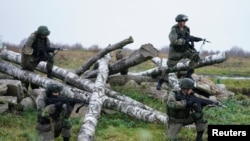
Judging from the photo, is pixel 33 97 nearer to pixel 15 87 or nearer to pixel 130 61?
pixel 15 87

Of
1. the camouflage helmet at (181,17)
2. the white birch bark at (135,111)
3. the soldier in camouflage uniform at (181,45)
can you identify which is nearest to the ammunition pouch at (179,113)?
the white birch bark at (135,111)

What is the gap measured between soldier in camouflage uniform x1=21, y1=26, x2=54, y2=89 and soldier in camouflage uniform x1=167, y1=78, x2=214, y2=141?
531 centimetres

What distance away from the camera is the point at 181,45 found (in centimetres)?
1433

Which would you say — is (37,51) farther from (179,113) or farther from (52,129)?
(179,113)

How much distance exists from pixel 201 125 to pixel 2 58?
926 centimetres

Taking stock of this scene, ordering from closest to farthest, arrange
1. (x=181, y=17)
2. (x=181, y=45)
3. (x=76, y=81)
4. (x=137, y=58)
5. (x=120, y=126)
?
(x=120, y=126), (x=181, y=17), (x=181, y=45), (x=76, y=81), (x=137, y=58)

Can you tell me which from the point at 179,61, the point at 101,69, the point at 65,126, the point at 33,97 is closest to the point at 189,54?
the point at 179,61

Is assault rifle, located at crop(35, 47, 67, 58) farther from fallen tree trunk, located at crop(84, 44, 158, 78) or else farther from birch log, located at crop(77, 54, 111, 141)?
fallen tree trunk, located at crop(84, 44, 158, 78)

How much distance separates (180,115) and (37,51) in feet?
19.2

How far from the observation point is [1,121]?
1176 centimetres

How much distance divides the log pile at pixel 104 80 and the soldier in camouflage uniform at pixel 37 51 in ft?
1.09

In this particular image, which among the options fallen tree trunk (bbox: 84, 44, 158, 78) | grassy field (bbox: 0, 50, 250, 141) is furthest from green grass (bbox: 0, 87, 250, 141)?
fallen tree trunk (bbox: 84, 44, 158, 78)

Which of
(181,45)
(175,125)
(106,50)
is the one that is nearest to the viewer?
(175,125)

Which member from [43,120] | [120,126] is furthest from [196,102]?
[43,120]
